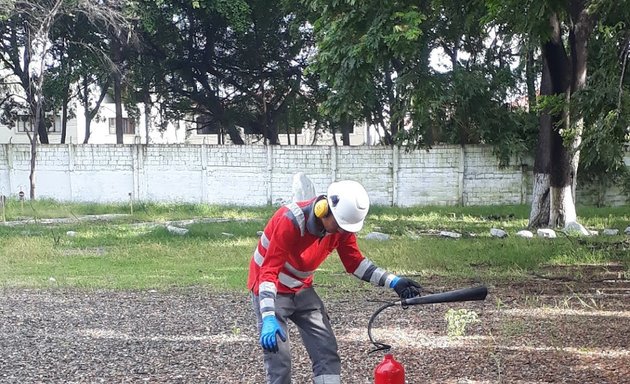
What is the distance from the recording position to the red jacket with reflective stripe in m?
4.17

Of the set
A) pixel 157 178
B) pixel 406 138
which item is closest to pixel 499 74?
pixel 406 138

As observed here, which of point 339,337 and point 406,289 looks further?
point 339,337

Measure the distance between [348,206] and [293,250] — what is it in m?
0.44

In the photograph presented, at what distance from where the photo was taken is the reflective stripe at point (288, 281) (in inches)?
175

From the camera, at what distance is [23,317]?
803 centimetres

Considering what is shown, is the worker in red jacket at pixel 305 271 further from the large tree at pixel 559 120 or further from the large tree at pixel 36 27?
the large tree at pixel 36 27

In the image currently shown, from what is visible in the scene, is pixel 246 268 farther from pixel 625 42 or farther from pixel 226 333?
pixel 625 42

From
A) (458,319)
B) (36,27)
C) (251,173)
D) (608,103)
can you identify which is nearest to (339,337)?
(458,319)

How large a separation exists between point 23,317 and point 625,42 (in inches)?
302

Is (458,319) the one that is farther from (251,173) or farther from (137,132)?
(137,132)

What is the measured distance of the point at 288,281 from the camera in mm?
4461

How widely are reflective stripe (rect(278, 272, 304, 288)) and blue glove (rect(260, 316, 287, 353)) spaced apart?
1.62ft

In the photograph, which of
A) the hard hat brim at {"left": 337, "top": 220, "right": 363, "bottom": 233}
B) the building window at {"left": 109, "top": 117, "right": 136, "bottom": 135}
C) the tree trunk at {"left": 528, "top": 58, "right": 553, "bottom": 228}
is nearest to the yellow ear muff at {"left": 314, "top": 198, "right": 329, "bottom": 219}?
the hard hat brim at {"left": 337, "top": 220, "right": 363, "bottom": 233}

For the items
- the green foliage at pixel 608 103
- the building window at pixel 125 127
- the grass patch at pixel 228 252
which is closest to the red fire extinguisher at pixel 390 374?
the green foliage at pixel 608 103
